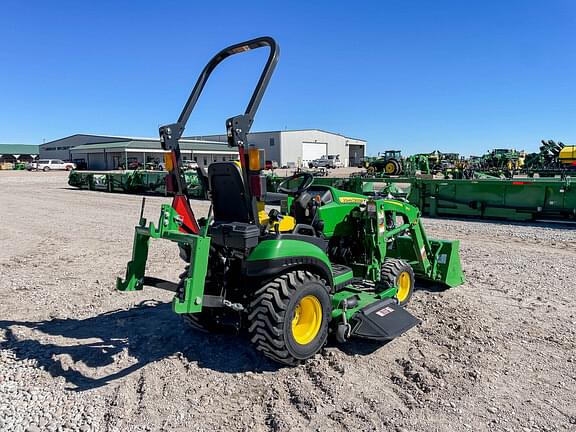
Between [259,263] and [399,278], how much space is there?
2.22 metres

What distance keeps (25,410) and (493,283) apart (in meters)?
5.52

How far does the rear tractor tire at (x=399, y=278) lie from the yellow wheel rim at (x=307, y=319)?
1.29 m

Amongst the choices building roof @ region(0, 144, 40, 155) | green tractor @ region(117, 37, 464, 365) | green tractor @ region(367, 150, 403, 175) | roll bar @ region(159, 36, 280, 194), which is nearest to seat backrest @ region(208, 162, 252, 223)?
green tractor @ region(117, 37, 464, 365)

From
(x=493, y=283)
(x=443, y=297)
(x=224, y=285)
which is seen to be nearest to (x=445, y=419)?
(x=224, y=285)

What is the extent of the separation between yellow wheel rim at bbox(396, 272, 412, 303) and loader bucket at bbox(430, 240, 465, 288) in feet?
2.40

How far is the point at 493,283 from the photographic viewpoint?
6.24 metres

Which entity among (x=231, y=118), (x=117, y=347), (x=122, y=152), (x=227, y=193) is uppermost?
(x=122, y=152)

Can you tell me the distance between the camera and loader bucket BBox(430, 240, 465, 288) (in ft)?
19.5

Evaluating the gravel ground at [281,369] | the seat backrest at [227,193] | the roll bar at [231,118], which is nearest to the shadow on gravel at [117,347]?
the gravel ground at [281,369]

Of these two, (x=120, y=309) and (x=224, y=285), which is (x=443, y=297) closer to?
(x=224, y=285)

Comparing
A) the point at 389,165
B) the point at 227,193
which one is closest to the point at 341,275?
the point at 227,193

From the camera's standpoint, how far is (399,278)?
5.23 meters

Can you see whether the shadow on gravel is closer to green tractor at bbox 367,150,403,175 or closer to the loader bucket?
the loader bucket

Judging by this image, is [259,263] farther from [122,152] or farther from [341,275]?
[122,152]
